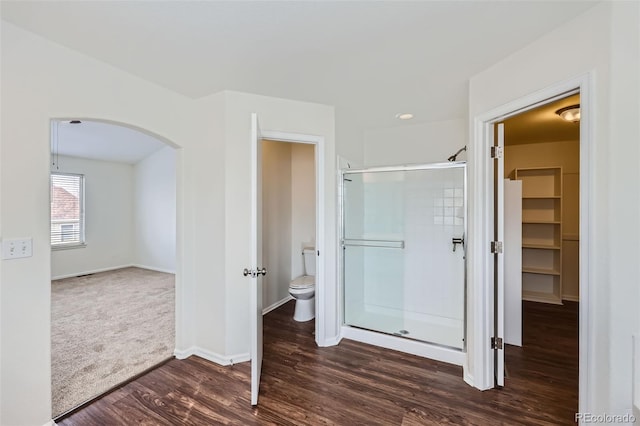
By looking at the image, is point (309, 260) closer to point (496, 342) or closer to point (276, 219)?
point (276, 219)

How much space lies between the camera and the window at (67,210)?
5.14m

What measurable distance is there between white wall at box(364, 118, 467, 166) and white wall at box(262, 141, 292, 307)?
1192mm

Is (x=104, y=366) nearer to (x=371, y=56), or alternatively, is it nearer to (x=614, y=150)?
(x=371, y=56)

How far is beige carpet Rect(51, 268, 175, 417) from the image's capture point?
2.13 metres

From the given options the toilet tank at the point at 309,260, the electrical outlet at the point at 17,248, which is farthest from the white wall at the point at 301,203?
the electrical outlet at the point at 17,248

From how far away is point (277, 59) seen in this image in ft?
6.11

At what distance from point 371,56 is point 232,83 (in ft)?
3.74

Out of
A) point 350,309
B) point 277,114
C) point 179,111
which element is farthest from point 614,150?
point 179,111

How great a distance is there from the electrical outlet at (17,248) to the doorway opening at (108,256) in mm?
1142

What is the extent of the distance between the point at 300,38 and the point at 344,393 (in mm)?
2422

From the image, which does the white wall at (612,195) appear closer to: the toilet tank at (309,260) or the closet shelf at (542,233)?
the toilet tank at (309,260)

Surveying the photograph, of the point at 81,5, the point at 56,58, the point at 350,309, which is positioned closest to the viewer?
the point at 81,5

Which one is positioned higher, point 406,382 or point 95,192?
point 95,192

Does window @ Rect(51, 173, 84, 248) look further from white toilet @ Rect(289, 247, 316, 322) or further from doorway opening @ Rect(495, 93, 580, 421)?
doorway opening @ Rect(495, 93, 580, 421)
